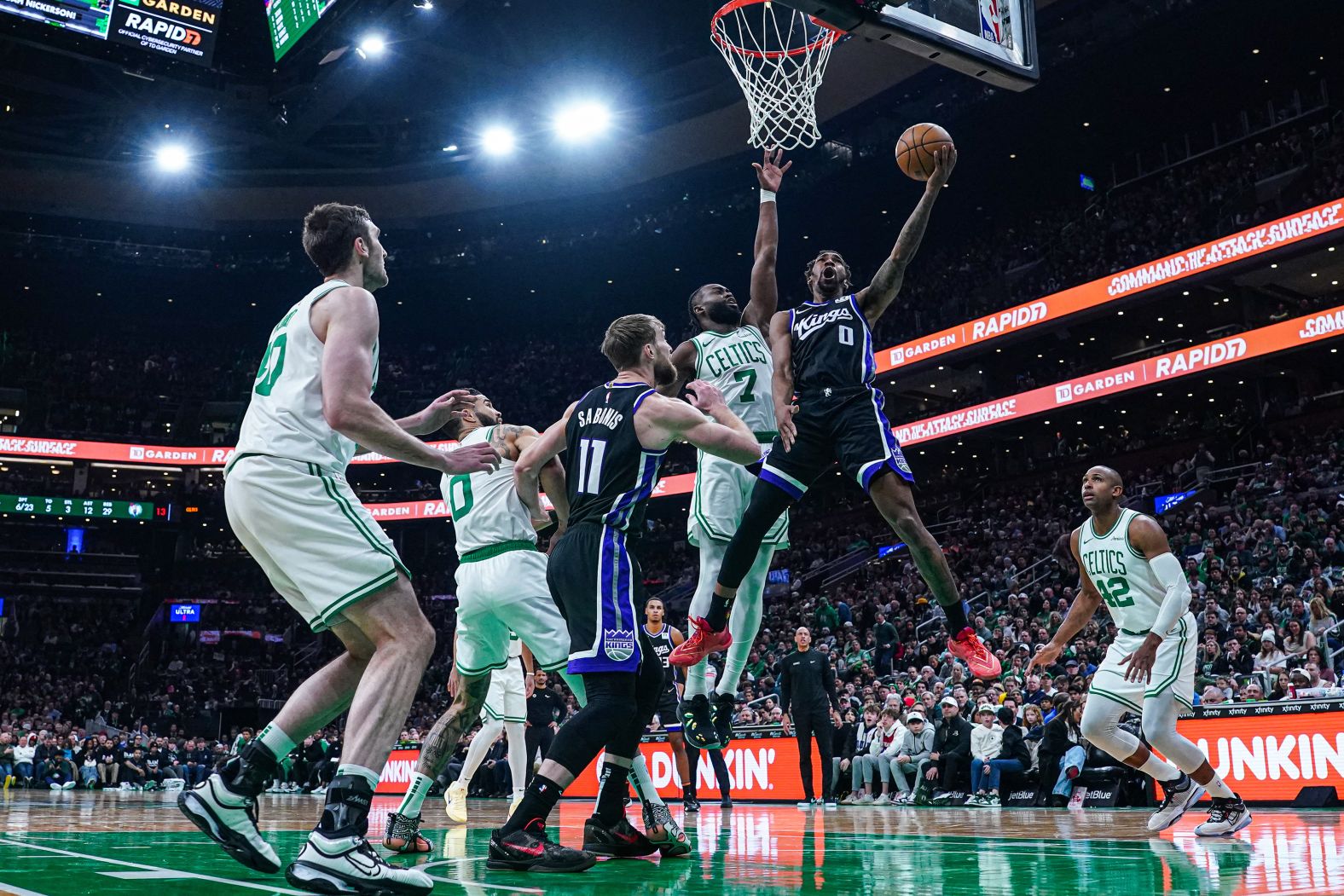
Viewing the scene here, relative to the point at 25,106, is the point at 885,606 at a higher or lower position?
lower

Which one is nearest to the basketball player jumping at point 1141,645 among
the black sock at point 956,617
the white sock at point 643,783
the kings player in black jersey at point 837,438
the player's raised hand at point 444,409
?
the black sock at point 956,617

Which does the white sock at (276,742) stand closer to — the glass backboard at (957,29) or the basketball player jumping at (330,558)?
the basketball player jumping at (330,558)

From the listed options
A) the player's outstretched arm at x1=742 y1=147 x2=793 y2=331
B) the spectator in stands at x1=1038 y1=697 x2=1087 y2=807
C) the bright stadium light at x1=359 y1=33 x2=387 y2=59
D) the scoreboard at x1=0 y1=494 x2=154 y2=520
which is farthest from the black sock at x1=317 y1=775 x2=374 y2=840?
the scoreboard at x1=0 y1=494 x2=154 y2=520

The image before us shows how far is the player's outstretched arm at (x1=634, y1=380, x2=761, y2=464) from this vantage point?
512cm

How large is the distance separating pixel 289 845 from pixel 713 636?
104 inches

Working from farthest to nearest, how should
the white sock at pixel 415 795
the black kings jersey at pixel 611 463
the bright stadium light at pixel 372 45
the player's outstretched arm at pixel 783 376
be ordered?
the bright stadium light at pixel 372 45 → the player's outstretched arm at pixel 783 376 → the white sock at pixel 415 795 → the black kings jersey at pixel 611 463

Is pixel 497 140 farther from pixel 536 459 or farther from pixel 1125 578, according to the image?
A: pixel 536 459

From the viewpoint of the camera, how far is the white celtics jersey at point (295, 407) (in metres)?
4.11

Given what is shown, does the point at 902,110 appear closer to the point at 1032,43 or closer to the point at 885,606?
the point at 885,606

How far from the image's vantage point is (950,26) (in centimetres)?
781

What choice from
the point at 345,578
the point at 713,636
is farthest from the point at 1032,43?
the point at 345,578

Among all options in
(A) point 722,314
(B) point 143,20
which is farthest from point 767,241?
(B) point 143,20

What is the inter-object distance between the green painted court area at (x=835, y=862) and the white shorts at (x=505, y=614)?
108cm

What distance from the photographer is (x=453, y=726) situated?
6598 millimetres
